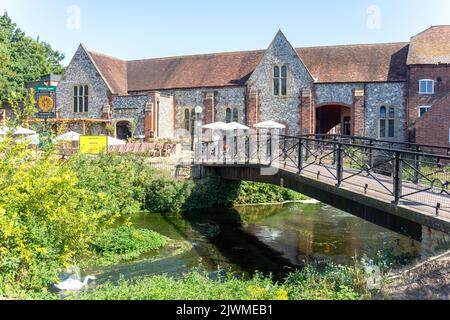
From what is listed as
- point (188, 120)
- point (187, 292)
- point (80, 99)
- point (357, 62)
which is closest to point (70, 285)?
point (187, 292)

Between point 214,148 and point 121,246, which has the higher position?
point 214,148

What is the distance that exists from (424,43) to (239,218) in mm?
20972

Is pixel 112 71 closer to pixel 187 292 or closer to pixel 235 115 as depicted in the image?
pixel 235 115

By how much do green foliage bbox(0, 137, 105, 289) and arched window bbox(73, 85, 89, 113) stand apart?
27703mm

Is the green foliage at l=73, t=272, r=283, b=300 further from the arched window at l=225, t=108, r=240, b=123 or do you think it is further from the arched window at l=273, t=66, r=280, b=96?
the arched window at l=225, t=108, r=240, b=123

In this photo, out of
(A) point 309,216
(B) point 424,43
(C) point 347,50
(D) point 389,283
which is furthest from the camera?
(C) point 347,50

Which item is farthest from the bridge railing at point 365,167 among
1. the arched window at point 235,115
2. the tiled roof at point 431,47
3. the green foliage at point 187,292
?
the tiled roof at point 431,47

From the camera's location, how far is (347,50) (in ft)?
117

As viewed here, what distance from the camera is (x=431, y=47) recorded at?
107ft

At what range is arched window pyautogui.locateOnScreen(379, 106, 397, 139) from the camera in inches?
1280

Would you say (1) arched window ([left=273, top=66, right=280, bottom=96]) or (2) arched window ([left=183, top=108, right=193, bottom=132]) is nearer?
(1) arched window ([left=273, top=66, right=280, bottom=96])

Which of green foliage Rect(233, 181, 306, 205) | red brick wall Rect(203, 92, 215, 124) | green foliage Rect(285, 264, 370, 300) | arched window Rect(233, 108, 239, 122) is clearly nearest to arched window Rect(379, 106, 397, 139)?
arched window Rect(233, 108, 239, 122)
